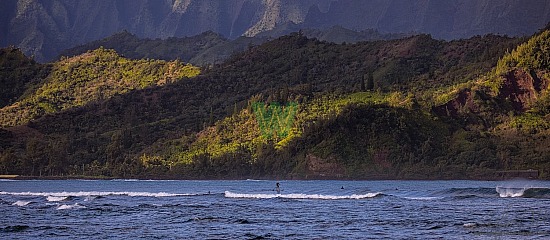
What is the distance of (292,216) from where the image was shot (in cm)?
9012

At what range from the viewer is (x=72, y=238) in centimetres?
7312

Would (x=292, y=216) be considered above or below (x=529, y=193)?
below

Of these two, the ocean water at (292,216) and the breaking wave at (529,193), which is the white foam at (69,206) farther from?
the breaking wave at (529,193)

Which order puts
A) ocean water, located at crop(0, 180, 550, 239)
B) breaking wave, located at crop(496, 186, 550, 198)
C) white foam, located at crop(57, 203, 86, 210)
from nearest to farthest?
ocean water, located at crop(0, 180, 550, 239) < white foam, located at crop(57, 203, 86, 210) < breaking wave, located at crop(496, 186, 550, 198)

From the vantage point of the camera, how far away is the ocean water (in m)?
73.5

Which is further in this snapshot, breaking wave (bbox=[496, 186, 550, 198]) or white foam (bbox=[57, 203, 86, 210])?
breaking wave (bbox=[496, 186, 550, 198])

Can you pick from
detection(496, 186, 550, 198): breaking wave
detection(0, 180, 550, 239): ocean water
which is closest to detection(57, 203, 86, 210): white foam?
detection(0, 180, 550, 239): ocean water

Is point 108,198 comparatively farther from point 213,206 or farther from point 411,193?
point 411,193

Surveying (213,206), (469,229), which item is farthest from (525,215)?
(213,206)

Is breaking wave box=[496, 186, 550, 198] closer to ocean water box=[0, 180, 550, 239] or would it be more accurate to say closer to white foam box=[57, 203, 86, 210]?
ocean water box=[0, 180, 550, 239]

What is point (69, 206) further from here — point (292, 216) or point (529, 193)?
point (529, 193)

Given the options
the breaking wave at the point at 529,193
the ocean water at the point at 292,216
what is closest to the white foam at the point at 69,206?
the ocean water at the point at 292,216

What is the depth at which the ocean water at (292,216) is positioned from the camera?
73500 millimetres

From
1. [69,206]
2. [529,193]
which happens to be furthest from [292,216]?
[529,193]
